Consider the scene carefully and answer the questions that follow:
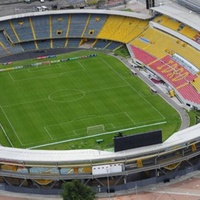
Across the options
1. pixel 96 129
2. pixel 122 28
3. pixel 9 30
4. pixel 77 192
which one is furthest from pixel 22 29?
pixel 77 192

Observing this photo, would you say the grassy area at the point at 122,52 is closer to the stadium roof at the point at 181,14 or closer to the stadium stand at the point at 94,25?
the stadium stand at the point at 94,25

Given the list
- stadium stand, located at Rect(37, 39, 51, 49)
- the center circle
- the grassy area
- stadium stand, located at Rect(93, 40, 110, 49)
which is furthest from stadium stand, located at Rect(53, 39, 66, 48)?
the center circle

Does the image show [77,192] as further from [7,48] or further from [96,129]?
[7,48]

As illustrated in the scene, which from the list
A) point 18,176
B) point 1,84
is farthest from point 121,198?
point 1,84

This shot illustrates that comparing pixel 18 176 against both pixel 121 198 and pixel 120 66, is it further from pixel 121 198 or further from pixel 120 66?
pixel 120 66

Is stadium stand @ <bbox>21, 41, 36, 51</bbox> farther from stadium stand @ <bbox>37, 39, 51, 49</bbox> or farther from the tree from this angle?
the tree

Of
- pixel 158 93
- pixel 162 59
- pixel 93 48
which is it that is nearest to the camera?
pixel 158 93
